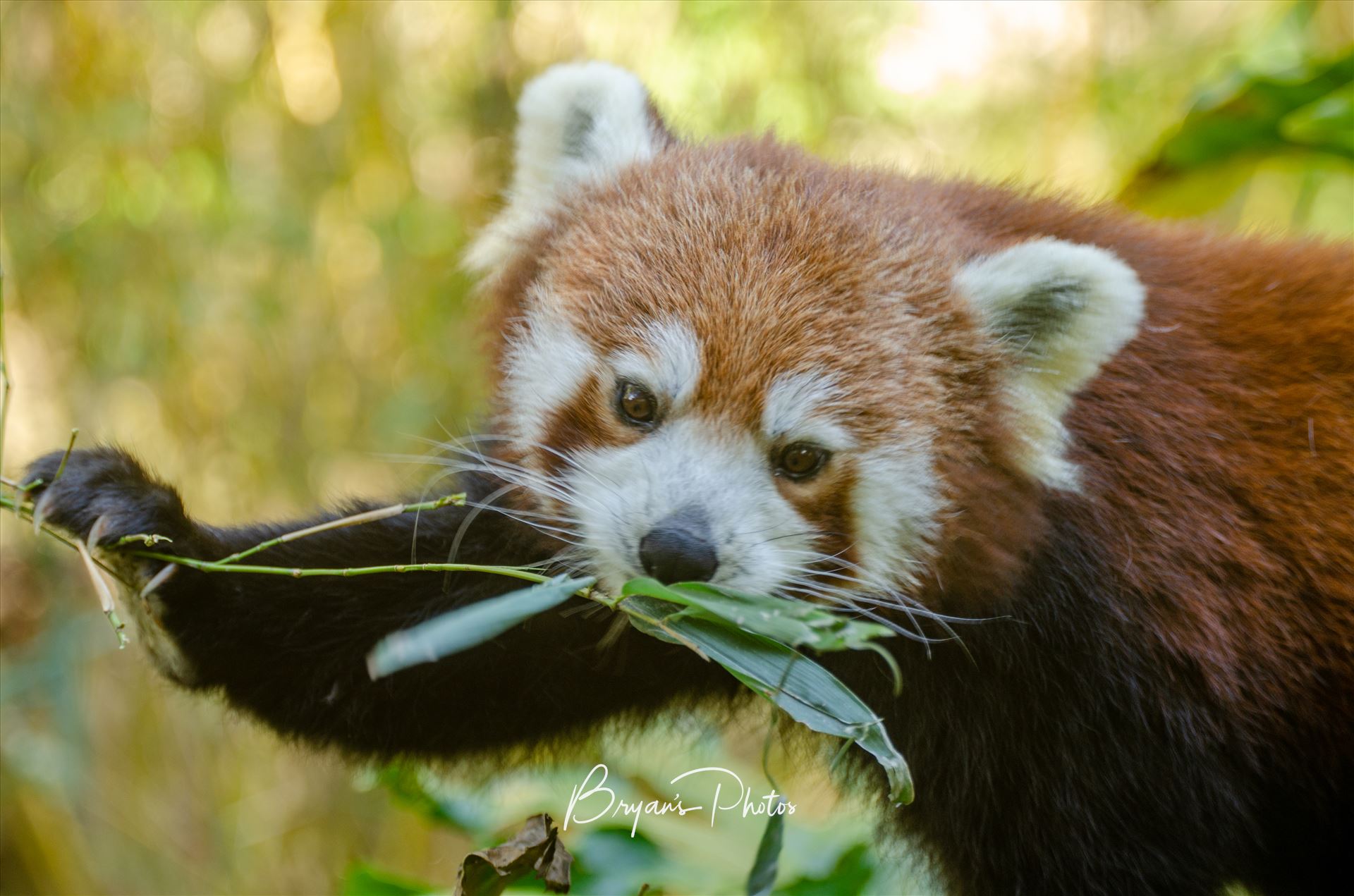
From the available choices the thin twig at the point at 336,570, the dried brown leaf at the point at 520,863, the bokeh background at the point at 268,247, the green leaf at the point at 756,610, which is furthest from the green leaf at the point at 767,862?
the bokeh background at the point at 268,247

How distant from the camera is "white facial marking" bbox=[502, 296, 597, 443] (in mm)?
2092

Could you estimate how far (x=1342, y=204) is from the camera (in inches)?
233

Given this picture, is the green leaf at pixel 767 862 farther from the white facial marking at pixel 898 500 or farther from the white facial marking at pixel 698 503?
the white facial marking at pixel 898 500

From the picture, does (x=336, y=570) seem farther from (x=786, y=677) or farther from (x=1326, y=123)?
(x=1326, y=123)

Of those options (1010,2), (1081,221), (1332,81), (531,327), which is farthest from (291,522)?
(1010,2)

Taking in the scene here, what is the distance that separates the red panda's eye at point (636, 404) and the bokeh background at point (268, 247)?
6.78ft

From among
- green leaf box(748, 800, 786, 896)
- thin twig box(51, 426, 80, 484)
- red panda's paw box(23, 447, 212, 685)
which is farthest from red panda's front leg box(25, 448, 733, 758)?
green leaf box(748, 800, 786, 896)

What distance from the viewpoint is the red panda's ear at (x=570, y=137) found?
2320 millimetres

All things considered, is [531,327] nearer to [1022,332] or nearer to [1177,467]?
[1022,332]

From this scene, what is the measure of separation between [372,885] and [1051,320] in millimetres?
1897

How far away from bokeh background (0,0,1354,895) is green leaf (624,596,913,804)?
2310 mm

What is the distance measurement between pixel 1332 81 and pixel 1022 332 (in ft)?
5.90

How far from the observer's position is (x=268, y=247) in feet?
15.9

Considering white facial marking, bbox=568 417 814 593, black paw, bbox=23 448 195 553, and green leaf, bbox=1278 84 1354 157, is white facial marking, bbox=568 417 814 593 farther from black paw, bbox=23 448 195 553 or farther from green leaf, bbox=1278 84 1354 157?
green leaf, bbox=1278 84 1354 157
